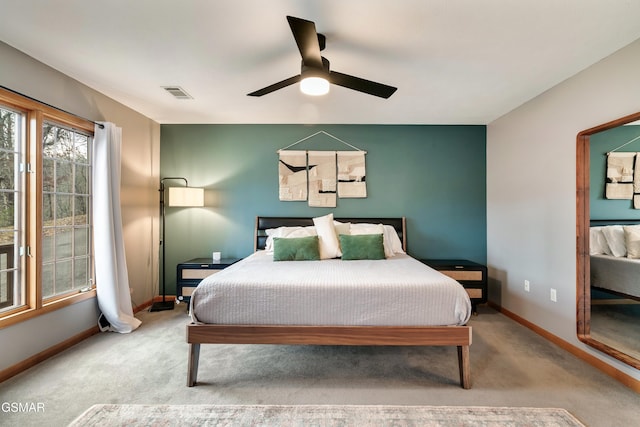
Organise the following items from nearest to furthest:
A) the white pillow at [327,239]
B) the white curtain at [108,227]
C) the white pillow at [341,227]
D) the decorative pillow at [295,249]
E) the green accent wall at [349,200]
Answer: the white curtain at [108,227]
the decorative pillow at [295,249]
the white pillow at [327,239]
the white pillow at [341,227]
the green accent wall at [349,200]

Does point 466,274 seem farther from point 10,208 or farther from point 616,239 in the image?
point 10,208

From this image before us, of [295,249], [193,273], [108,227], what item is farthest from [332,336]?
[108,227]

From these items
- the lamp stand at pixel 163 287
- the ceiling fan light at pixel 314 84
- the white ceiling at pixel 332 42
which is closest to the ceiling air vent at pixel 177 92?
the white ceiling at pixel 332 42

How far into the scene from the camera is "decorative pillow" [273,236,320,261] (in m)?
3.05

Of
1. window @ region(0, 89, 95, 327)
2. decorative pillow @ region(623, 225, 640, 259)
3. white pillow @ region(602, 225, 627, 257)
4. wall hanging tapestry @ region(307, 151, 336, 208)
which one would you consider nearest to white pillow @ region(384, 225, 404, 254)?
wall hanging tapestry @ region(307, 151, 336, 208)

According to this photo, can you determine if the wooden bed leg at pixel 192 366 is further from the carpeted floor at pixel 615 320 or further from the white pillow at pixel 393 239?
the carpeted floor at pixel 615 320

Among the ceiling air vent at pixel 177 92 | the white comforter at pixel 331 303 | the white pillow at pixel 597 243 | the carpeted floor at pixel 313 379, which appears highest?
the ceiling air vent at pixel 177 92

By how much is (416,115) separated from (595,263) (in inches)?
94.0

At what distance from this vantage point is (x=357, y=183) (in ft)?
12.8

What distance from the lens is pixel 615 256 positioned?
7.62 ft

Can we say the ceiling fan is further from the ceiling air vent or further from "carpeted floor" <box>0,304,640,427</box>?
"carpeted floor" <box>0,304,640,427</box>

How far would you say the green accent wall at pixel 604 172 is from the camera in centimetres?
219

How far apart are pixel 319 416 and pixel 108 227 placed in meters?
2.64

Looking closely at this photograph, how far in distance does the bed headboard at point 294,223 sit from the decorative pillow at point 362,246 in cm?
63
